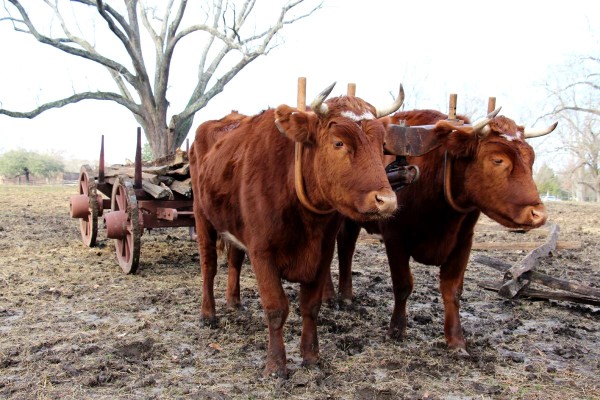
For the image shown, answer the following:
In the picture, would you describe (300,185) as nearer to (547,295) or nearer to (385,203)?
(385,203)

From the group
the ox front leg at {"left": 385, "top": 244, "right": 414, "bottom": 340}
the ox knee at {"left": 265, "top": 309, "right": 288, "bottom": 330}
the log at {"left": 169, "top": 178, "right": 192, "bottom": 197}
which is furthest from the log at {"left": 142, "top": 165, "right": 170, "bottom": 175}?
the ox knee at {"left": 265, "top": 309, "right": 288, "bottom": 330}

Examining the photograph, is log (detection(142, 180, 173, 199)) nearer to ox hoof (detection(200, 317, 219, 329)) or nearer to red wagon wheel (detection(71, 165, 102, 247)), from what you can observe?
red wagon wheel (detection(71, 165, 102, 247))

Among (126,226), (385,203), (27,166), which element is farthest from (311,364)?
(27,166)

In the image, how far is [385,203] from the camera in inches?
117

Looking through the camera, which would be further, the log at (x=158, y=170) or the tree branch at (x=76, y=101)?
the tree branch at (x=76, y=101)

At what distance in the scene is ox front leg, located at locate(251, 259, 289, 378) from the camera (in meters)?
3.56

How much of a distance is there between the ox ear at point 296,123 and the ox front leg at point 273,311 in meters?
0.90

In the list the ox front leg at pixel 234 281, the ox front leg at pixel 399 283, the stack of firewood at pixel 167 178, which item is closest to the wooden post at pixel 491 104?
the ox front leg at pixel 399 283

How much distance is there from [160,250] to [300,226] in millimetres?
5461

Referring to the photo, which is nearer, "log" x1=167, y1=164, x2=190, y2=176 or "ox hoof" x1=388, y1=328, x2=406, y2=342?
"ox hoof" x1=388, y1=328, x2=406, y2=342

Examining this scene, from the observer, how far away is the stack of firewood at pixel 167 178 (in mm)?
6709

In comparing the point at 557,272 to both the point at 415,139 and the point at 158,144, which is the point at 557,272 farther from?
the point at 158,144

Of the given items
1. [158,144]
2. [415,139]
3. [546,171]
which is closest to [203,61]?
[158,144]

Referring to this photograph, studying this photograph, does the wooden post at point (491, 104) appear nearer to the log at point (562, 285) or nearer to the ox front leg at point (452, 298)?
the ox front leg at point (452, 298)
